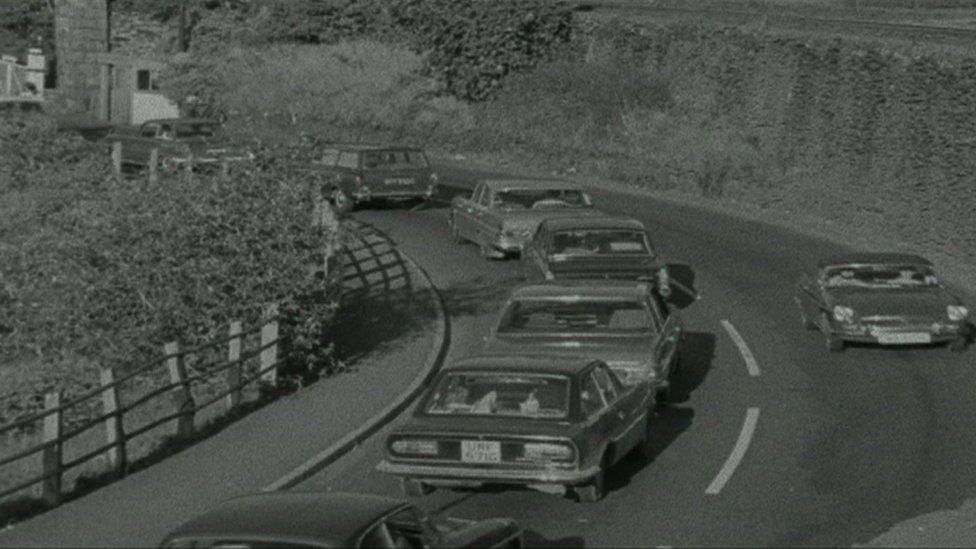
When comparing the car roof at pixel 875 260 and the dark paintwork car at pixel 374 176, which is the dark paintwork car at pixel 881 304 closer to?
the car roof at pixel 875 260

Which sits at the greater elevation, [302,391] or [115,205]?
[115,205]

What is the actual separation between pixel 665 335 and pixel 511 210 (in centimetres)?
1223

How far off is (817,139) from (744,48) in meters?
6.14

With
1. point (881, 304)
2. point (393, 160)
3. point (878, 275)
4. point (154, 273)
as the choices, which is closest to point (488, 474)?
point (154, 273)

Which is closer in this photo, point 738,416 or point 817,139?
point 738,416

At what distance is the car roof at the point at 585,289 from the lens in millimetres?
21859

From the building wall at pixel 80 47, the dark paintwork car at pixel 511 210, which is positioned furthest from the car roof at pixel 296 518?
the building wall at pixel 80 47

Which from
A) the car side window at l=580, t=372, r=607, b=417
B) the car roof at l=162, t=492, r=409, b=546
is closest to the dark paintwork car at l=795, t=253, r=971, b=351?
the car side window at l=580, t=372, r=607, b=417

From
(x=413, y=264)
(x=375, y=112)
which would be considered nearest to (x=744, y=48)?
(x=375, y=112)

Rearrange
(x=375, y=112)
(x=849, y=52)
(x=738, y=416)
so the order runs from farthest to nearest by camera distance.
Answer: (x=375, y=112), (x=849, y=52), (x=738, y=416)

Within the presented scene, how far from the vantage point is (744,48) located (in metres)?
54.8

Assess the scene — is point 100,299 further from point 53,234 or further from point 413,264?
point 413,264

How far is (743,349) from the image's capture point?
26203mm

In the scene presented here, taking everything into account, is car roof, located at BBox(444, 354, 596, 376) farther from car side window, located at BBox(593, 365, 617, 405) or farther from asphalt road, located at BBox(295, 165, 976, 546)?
asphalt road, located at BBox(295, 165, 976, 546)
